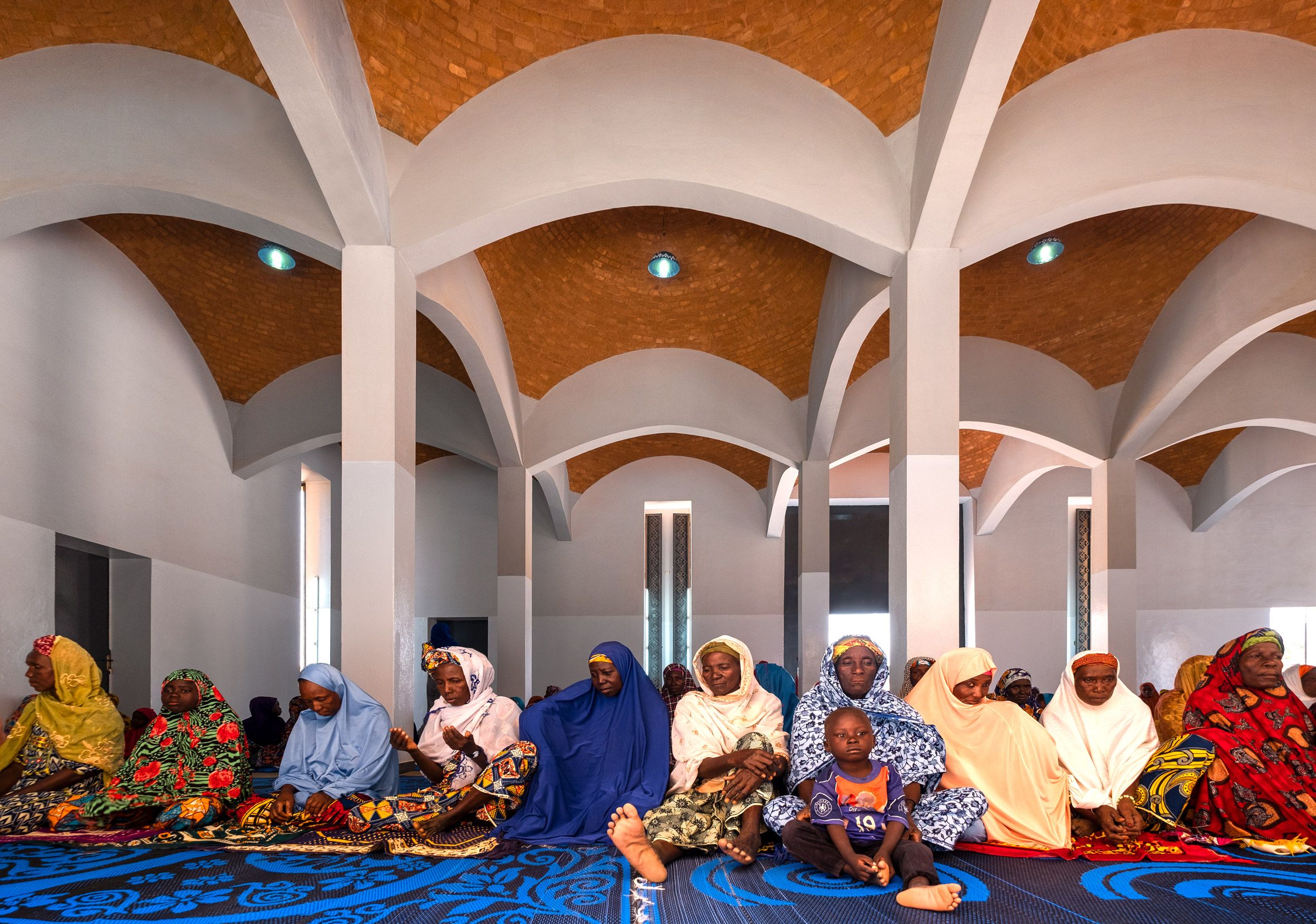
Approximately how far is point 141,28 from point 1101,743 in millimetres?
7021

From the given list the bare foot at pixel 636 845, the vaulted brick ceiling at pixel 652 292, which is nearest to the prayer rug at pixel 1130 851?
the bare foot at pixel 636 845

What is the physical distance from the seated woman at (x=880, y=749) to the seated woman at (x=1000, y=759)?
0.69ft

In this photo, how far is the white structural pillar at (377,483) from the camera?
235 inches

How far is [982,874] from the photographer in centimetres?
411

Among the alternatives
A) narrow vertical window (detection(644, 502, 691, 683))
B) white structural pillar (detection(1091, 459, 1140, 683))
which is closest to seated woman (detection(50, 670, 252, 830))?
white structural pillar (detection(1091, 459, 1140, 683))

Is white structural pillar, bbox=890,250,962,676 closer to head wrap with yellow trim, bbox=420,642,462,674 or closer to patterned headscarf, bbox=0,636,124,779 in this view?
head wrap with yellow trim, bbox=420,642,462,674

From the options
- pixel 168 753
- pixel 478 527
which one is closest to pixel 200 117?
pixel 168 753

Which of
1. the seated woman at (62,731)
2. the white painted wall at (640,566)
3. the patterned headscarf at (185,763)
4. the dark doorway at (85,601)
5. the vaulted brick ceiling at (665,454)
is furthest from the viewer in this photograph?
the white painted wall at (640,566)

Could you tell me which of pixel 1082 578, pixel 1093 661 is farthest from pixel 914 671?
pixel 1082 578

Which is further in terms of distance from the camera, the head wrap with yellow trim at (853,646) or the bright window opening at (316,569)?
the bright window opening at (316,569)

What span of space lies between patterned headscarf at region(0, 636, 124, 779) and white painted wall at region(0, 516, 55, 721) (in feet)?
4.31

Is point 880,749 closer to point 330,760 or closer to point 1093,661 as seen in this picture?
point 1093,661

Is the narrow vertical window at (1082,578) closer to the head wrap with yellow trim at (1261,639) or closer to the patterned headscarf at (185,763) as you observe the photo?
the head wrap with yellow trim at (1261,639)

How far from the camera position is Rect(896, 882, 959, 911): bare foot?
3.55 m
